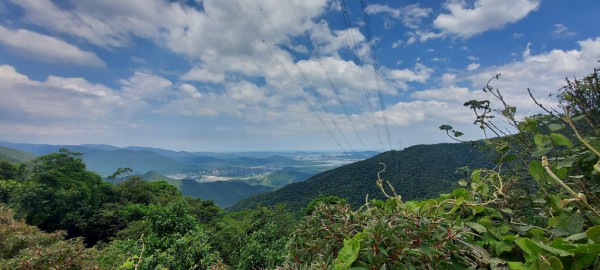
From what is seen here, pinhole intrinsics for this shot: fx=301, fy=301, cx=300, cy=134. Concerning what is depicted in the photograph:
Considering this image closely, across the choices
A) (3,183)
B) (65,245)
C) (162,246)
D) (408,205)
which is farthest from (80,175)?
(408,205)

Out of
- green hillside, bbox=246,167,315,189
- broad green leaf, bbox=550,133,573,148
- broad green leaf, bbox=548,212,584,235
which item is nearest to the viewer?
broad green leaf, bbox=548,212,584,235

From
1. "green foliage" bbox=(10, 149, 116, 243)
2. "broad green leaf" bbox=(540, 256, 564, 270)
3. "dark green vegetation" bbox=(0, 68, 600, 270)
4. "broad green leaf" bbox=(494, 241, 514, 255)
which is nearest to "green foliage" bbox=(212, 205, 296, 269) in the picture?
"dark green vegetation" bbox=(0, 68, 600, 270)

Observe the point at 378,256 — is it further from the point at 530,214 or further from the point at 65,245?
the point at 65,245

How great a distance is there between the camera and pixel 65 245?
307 centimetres

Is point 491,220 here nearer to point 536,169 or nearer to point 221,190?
point 536,169

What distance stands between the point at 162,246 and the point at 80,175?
19.9m

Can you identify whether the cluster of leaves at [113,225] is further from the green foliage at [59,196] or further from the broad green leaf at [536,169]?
the broad green leaf at [536,169]

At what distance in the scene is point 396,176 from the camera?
46250 millimetres

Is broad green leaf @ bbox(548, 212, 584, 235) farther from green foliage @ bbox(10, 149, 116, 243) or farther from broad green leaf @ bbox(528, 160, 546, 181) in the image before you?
green foliage @ bbox(10, 149, 116, 243)

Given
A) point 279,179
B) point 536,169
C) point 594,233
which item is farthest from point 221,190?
point 594,233

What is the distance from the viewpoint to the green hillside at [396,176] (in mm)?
40469

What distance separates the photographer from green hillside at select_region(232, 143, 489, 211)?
133 feet

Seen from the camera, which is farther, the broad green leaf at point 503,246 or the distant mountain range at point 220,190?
the distant mountain range at point 220,190

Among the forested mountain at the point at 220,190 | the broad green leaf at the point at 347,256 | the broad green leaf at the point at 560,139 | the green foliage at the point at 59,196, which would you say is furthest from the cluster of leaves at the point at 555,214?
the forested mountain at the point at 220,190
